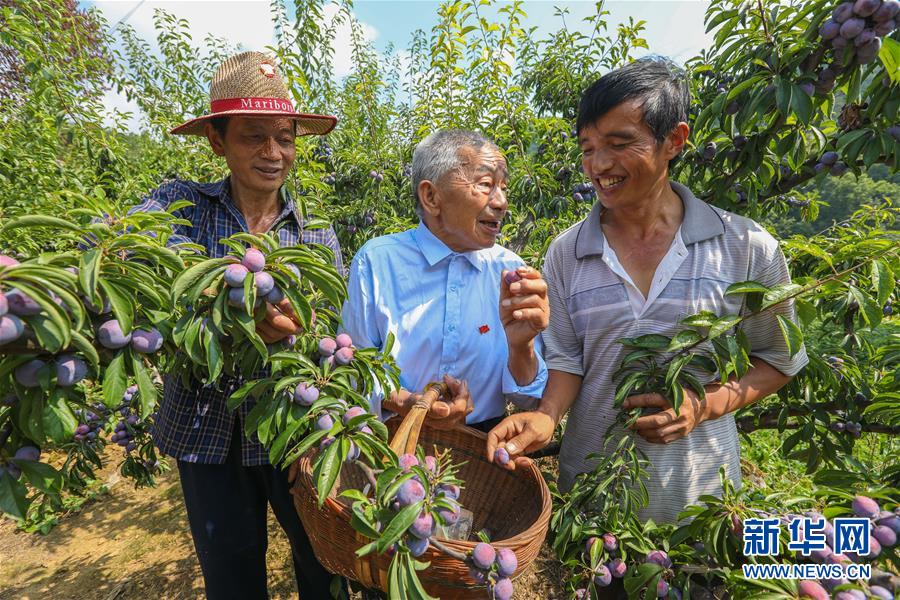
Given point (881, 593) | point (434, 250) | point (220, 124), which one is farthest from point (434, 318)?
point (881, 593)

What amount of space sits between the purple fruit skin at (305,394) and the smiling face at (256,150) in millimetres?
895

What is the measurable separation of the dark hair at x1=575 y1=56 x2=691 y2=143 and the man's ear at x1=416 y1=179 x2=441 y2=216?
56 centimetres

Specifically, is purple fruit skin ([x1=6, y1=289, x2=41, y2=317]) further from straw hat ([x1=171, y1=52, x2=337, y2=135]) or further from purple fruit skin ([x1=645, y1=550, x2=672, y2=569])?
purple fruit skin ([x1=645, y1=550, x2=672, y2=569])

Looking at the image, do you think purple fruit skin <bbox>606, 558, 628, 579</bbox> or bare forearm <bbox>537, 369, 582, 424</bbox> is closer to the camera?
purple fruit skin <bbox>606, 558, 628, 579</bbox>

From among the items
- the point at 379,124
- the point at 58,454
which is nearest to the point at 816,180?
the point at 379,124

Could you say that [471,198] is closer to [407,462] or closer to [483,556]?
[407,462]

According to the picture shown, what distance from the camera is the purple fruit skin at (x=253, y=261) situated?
0.86m

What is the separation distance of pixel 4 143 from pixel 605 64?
402 centimetres

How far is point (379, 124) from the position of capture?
426 centimetres

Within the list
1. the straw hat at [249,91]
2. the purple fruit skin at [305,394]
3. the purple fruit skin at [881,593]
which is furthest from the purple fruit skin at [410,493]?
the straw hat at [249,91]

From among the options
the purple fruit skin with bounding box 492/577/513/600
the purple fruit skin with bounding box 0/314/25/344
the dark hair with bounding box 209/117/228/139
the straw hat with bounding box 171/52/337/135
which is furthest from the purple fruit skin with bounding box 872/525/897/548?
the dark hair with bounding box 209/117/228/139

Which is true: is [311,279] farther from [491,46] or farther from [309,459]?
[491,46]

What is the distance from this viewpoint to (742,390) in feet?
4.46

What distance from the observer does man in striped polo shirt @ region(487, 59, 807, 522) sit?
4.26 feet
